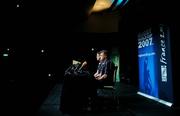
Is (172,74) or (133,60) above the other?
(133,60)

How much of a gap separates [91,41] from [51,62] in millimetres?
4193

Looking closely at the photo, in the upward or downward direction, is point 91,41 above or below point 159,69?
above

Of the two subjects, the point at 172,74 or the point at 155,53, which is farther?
the point at 155,53

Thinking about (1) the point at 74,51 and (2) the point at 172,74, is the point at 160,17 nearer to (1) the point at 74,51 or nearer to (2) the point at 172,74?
(2) the point at 172,74

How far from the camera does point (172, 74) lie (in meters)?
5.92

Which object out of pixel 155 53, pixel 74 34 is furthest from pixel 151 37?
pixel 74 34

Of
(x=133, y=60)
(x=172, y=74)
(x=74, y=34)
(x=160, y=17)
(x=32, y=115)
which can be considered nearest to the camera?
(x=32, y=115)

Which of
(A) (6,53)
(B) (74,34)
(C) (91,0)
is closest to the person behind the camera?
(C) (91,0)

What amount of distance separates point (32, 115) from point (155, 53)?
12.1ft

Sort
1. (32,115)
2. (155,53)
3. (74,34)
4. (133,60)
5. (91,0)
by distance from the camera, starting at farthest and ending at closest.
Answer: (74,34)
(133,60)
(91,0)
(155,53)
(32,115)

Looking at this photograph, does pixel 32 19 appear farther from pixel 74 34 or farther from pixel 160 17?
pixel 160 17

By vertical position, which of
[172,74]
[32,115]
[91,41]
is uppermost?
[91,41]

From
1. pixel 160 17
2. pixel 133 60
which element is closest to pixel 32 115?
pixel 160 17

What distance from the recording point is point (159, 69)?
6664 mm
